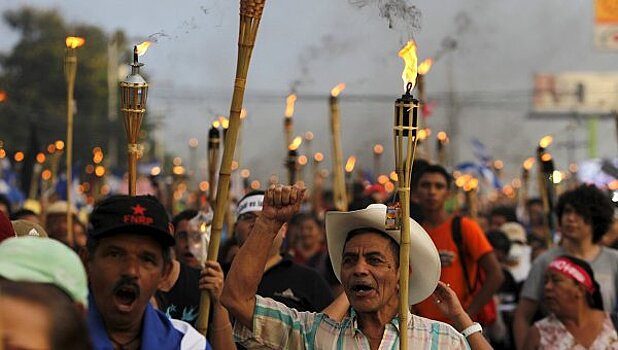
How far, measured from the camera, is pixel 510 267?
12.4 m

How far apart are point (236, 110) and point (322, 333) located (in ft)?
3.13

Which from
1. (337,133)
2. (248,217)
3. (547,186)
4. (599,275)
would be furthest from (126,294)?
(547,186)

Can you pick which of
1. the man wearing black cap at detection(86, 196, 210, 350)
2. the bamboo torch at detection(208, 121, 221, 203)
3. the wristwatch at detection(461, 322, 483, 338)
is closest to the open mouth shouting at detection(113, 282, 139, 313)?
the man wearing black cap at detection(86, 196, 210, 350)

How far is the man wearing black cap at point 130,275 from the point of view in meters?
4.51

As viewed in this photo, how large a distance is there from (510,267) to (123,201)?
819cm

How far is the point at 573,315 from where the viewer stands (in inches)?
298

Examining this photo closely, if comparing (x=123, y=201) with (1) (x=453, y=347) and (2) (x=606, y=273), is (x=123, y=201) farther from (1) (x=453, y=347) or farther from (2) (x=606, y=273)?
(2) (x=606, y=273)

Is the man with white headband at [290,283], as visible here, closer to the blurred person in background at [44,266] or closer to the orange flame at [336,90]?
the orange flame at [336,90]

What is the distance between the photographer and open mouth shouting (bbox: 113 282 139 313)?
14.8 ft

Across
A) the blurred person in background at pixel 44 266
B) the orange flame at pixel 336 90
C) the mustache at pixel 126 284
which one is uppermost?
the orange flame at pixel 336 90

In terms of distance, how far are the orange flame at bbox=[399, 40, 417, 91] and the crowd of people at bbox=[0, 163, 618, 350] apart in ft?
1.62

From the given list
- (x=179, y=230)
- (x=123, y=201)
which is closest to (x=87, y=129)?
(x=179, y=230)

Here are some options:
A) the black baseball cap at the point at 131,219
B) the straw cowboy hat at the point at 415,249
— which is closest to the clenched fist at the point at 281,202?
the straw cowboy hat at the point at 415,249

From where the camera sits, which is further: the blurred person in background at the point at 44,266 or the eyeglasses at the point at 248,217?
the eyeglasses at the point at 248,217
